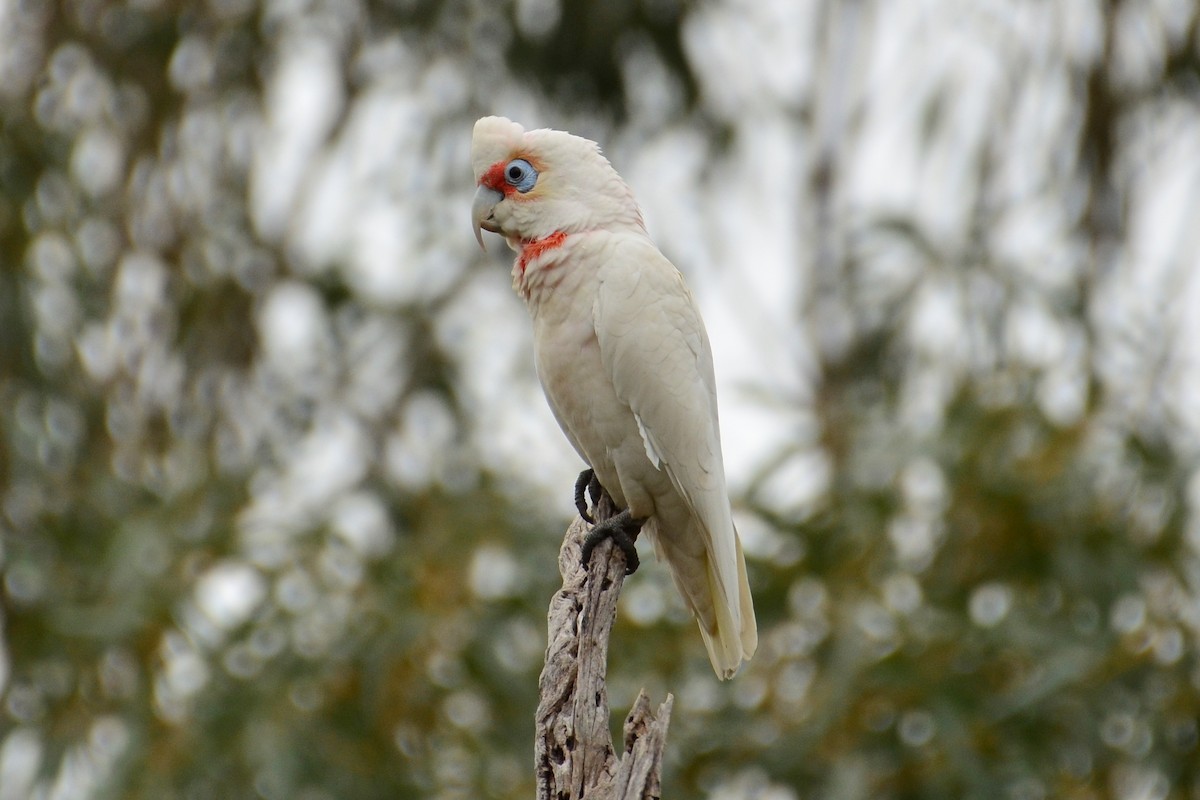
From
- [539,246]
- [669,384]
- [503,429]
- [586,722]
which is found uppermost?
[539,246]

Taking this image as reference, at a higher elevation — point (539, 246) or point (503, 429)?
point (539, 246)

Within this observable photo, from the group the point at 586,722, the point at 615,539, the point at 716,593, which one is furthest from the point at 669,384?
the point at 586,722

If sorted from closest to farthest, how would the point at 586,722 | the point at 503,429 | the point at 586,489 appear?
the point at 586,722 < the point at 586,489 < the point at 503,429

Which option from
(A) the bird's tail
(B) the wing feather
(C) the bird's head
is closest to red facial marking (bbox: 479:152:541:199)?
(C) the bird's head

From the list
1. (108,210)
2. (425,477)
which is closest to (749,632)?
(425,477)

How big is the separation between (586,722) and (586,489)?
677 millimetres

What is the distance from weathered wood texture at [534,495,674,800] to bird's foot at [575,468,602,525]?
37 cm

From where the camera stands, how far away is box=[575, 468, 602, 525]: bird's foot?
2625mm

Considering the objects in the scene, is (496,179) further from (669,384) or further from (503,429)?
(503,429)

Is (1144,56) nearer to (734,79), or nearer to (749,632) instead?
(734,79)

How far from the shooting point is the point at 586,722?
2094 millimetres

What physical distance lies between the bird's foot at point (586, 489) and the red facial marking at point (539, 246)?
39 cm

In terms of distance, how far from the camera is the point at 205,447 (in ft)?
16.7

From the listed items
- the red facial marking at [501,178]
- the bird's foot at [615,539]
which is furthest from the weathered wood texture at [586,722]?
the red facial marking at [501,178]
